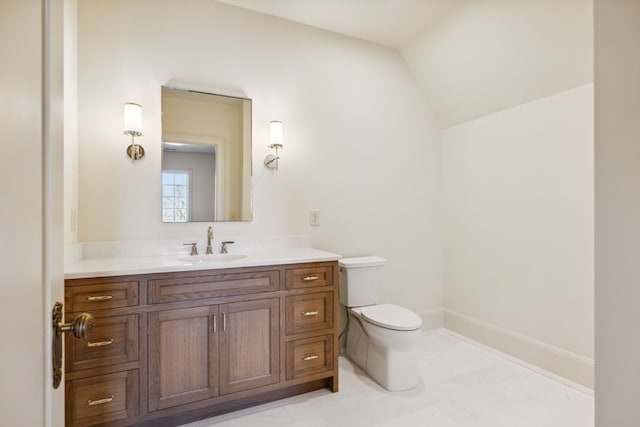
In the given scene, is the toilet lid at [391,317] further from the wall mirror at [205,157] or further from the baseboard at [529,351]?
the wall mirror at [205,157]

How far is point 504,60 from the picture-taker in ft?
8.07

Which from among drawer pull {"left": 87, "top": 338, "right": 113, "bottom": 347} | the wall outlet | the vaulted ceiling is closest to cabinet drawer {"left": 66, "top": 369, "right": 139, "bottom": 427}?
drawer pull {"left": 87, "top": 338, "right": 113, "bottom": 347}

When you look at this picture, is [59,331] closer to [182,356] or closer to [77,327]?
[77,327]

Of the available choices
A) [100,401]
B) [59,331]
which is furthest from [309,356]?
[59,331]

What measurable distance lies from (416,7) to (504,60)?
30.0 inches

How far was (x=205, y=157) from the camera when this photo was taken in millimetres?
2348

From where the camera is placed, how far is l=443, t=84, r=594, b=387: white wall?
2.20 meters

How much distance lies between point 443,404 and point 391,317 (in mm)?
585

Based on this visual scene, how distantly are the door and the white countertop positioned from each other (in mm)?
998

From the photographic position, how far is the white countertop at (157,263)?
1606 mm

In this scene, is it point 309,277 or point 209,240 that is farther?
point 209,240

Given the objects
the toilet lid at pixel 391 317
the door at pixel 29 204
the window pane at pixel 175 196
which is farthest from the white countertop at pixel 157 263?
the door at pixel 29 204

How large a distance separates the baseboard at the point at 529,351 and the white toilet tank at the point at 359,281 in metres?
1.01

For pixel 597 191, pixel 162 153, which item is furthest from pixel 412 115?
pixel 597 191
